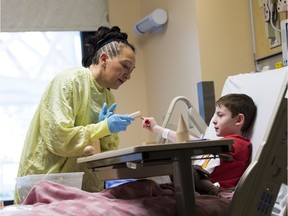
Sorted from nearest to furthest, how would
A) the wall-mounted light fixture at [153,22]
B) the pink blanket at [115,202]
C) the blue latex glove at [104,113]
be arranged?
the pink blanket at [115,202], the blue latex glove at [104,113], the wall-mounted light fixture at [153,22]

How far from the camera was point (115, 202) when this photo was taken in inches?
59.1

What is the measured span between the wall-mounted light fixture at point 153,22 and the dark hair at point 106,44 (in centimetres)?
140

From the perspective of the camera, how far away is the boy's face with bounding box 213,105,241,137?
2137mm

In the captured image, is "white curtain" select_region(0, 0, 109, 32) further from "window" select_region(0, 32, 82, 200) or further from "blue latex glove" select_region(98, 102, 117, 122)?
"blue latex glove" select_region(98, 102, 117, 122)

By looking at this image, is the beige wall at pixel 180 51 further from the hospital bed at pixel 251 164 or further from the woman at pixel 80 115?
the hospital bed at pixel 251 164

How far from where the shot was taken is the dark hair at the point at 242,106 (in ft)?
6.95

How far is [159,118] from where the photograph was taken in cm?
407

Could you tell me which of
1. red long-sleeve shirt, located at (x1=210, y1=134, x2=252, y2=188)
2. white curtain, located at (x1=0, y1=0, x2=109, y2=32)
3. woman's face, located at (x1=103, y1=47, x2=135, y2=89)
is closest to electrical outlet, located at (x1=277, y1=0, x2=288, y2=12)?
woman's face, located at (x1=103, y1=47, x2=135, y2=89)

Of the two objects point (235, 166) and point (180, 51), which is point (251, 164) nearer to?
point (235, 166)

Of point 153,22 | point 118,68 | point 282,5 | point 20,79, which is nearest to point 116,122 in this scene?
point 118,68

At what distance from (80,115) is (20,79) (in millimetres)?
1890

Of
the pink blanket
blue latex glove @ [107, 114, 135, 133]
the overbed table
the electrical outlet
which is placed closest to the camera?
the overbed table

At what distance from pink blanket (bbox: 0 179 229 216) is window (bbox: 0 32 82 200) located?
224 cm

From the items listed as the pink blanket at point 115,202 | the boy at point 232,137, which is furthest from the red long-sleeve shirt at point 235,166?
the pink blanket at point 115,202
